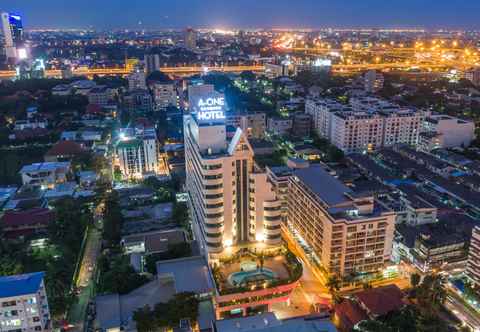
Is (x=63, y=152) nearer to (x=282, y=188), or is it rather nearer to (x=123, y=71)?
(x=282, y=188)

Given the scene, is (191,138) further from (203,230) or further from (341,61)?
(341,61)

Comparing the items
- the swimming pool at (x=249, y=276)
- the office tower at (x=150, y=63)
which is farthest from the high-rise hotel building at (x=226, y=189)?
the office tower at (x=150, y=63)

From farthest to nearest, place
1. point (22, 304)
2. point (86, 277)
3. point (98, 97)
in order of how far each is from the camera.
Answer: point (98, 97)
point (86, 277)
point (22, 304)

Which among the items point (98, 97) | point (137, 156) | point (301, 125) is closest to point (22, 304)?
point (137, 156)

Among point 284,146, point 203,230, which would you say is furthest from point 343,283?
point 284,146

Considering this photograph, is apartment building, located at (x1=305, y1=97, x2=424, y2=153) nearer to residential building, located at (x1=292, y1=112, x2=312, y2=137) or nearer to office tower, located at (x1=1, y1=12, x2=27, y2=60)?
residential building, located at (x1=292, y1=112, x2=312, y2=137)

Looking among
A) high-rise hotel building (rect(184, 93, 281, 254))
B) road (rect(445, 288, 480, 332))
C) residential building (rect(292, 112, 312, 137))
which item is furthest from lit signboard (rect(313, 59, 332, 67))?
road (rect(445, 288, 480, 332))
